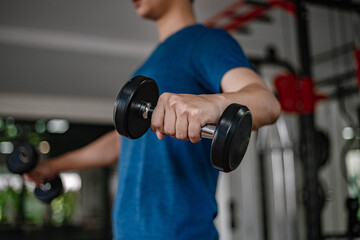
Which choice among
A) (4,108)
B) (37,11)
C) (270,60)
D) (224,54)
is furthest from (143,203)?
(4,108)

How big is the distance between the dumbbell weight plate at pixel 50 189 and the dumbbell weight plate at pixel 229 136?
0.90m

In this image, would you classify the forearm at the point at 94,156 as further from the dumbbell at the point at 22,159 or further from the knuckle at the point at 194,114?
the knuckle at the point at 194,114

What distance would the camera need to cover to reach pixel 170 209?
0.85 m

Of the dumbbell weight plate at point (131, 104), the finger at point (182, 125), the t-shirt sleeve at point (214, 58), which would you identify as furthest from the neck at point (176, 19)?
the finger at point (182, 125)

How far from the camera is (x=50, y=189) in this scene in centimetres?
133

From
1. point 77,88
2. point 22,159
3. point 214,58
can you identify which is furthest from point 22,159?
point 77,88

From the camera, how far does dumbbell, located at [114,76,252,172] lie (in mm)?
539

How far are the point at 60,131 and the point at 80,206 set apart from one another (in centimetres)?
86

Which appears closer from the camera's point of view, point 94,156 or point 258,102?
point 258,102

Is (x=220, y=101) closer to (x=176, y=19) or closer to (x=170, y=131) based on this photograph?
(x=170, y=131)

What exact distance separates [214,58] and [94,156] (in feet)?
2.18

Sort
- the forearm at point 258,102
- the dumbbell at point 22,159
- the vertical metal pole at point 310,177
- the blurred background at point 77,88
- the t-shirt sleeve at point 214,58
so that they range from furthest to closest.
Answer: the blurred background at point 77,88
the vertical metal pole at point 310,177
the dumbbell at point 22,159
the t-shirt sleeve at point 214,58
the forearm at point 258,102

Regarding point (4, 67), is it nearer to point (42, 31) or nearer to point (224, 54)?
point (42, 31)

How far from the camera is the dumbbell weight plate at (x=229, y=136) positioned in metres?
0.54
